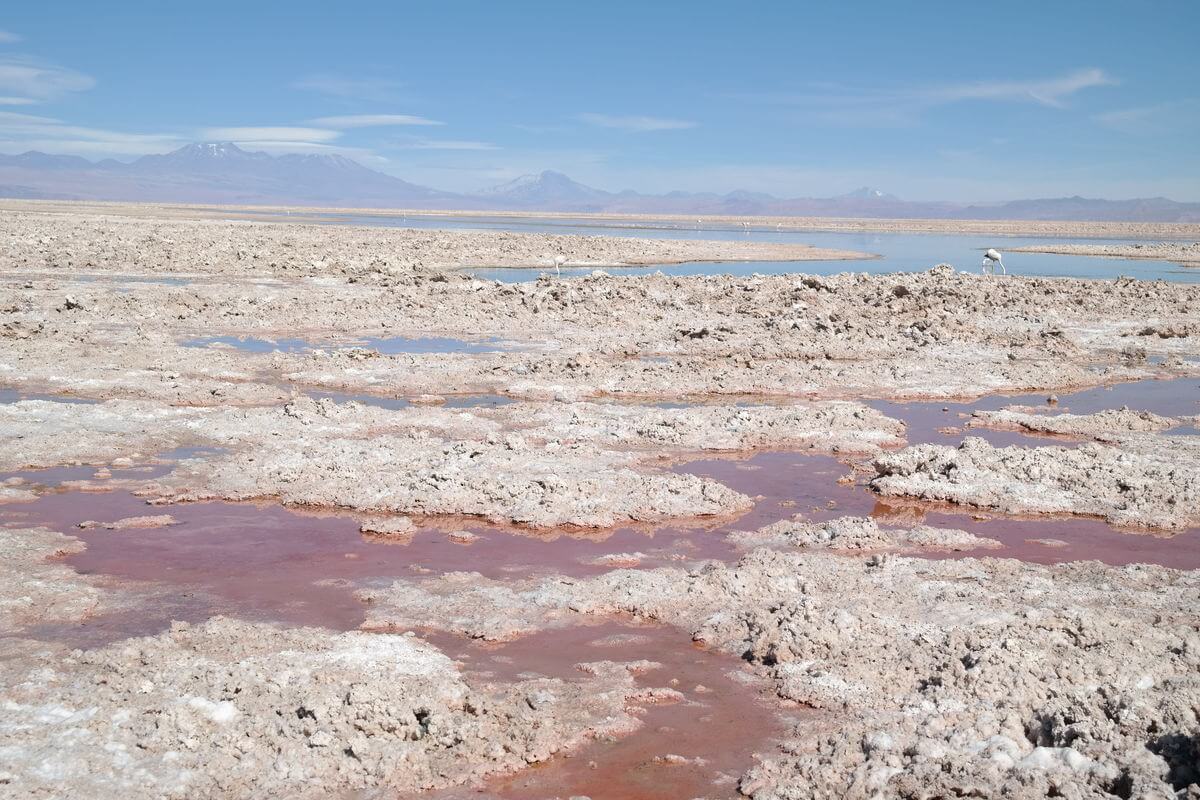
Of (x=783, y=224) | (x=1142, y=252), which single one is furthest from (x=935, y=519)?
(x=783, y=224)

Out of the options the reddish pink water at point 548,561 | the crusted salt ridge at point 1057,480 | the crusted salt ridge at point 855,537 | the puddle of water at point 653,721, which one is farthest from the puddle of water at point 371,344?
the puddle of water at point 653,721

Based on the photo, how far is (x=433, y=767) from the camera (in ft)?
14.9

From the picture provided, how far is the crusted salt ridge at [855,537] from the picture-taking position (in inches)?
299

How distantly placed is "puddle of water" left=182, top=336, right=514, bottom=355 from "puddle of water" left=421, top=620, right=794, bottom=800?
10943 mm

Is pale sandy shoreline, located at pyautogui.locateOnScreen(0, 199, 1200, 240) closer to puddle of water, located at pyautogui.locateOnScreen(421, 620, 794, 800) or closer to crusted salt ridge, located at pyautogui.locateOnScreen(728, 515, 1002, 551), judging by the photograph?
crusted salt ridge, located at pyautogui.locateOnScreen(728, 515, 1002, 551)

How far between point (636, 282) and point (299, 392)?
13.9 metres

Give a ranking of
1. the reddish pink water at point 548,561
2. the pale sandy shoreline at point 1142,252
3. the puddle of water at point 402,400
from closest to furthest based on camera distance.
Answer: the reddish pink water at point 548,561 → the puddle of water at point 402,400 → the pale sandy shoreline at point 1142,252

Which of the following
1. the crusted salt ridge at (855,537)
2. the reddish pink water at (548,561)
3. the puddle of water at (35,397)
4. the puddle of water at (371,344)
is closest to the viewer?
the reddish pink water at (548,561)

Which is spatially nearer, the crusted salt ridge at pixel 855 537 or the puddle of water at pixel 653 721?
the puddle of water at pixel 653 721

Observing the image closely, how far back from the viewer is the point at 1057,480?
910 centimetres

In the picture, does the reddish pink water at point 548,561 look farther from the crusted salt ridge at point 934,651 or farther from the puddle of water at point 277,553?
the crusted salt ridge at point 934,651

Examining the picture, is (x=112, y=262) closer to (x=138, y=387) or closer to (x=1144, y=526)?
(x=138, y=387)

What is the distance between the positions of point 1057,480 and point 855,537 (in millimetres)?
2811

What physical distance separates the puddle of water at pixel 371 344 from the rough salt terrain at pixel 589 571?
18cm
